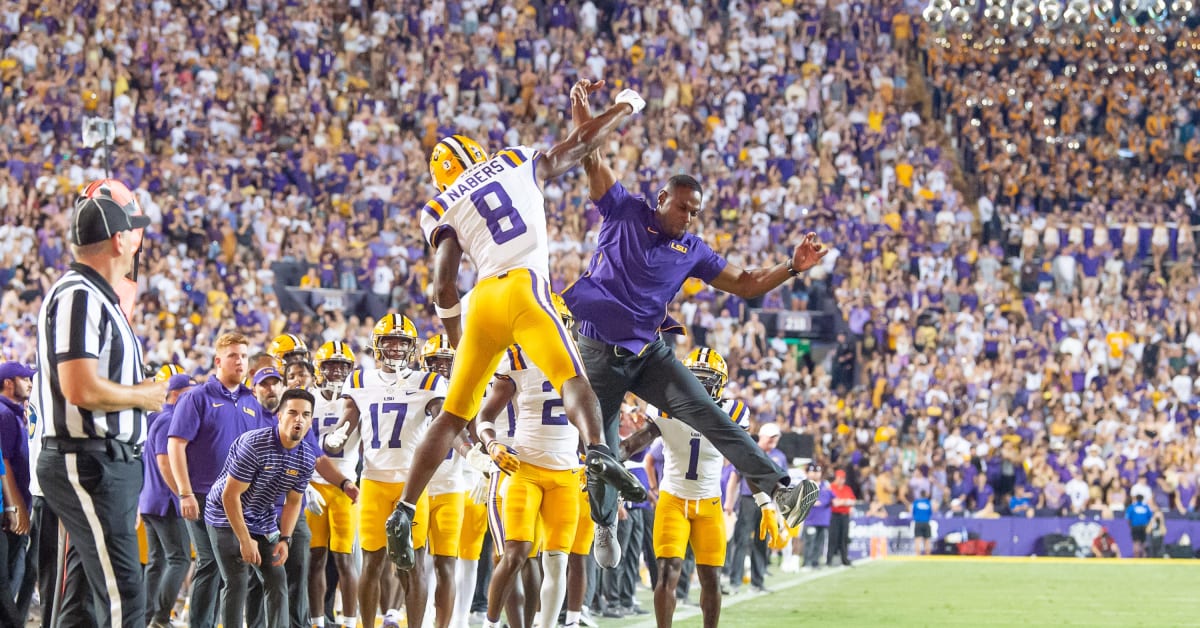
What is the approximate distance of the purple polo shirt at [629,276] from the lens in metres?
8.98

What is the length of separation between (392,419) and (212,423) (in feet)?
4.82

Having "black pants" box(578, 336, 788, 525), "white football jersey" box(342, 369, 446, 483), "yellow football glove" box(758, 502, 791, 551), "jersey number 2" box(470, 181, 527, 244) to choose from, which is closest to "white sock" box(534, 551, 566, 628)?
"black pants" box(578, 336, 788, 525)

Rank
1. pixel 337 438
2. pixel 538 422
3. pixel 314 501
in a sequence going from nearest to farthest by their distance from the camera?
pixel 538 422, pixel 337 438, pixel 314 501

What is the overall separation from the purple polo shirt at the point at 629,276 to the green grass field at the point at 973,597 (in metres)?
4.63

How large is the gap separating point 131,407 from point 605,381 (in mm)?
3407

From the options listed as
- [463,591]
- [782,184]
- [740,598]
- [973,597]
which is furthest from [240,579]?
[782,184]

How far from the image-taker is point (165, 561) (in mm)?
11078

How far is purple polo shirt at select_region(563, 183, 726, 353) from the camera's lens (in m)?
8.98

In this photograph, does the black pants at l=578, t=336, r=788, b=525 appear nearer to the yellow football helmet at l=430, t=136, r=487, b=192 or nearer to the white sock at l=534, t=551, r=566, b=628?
the white sock at l=534, t=551, r=566, b=628

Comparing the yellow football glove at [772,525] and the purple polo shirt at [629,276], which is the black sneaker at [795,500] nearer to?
the yellow football glove at [772,525]

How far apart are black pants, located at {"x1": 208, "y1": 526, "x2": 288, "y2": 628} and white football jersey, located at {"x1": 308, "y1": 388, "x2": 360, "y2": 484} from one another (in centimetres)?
178

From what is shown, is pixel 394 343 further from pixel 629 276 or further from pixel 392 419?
pixel 629 276

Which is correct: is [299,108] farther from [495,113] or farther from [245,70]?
[495,113]

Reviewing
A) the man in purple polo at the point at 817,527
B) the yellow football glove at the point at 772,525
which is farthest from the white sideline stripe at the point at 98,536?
the man in purple polo at the point at 817,527
